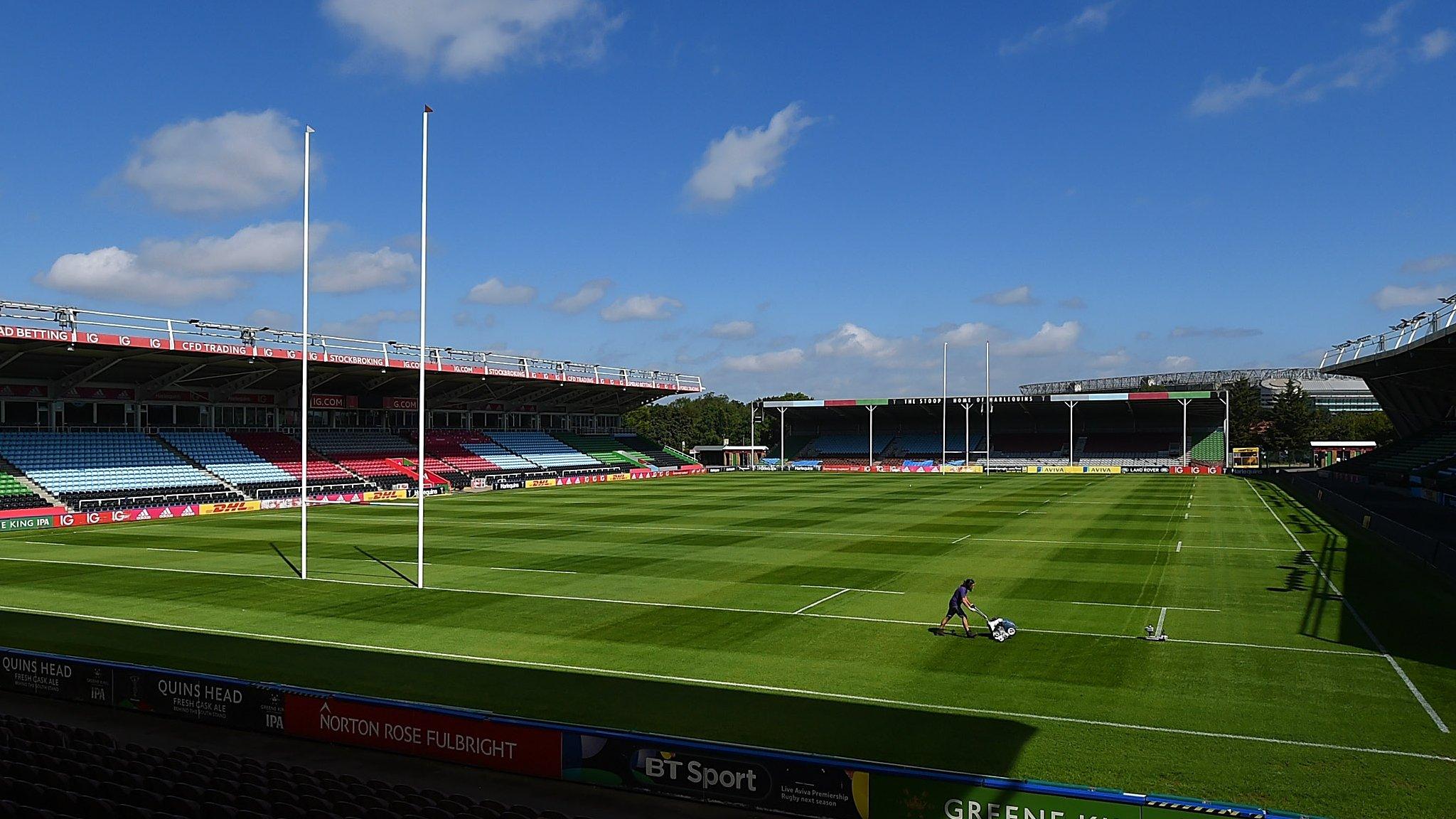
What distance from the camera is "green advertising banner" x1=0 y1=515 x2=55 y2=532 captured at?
41.5m

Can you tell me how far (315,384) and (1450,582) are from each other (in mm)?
61191

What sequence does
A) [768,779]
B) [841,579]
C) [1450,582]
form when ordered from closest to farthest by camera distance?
1. [768,779]
2. [1450,582]
3. [841,579]

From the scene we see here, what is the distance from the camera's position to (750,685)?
622 inches

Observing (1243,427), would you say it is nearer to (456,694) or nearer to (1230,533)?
(1230,533)

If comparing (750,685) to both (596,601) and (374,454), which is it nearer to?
(596,601)

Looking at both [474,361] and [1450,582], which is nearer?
[1450,582]

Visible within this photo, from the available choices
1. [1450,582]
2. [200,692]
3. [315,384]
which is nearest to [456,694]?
[200,692]

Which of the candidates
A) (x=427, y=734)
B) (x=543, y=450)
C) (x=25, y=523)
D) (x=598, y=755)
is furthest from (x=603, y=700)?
(x=543, y=450)

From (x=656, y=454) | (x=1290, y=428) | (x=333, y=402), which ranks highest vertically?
(x=333, y=402)

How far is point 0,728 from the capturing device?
1070cm

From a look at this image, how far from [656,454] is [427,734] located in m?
87.5

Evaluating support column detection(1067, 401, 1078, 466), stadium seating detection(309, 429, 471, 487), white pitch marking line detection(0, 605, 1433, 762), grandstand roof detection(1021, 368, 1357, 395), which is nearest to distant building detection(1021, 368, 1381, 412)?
grandstand roof detection(1021, 368, 1357, 395)

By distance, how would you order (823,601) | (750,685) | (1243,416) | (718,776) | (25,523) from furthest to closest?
(1243,416) < (25,523) < (823,601) < (750,685) < (718,776)

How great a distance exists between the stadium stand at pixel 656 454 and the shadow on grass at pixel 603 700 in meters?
74.9
